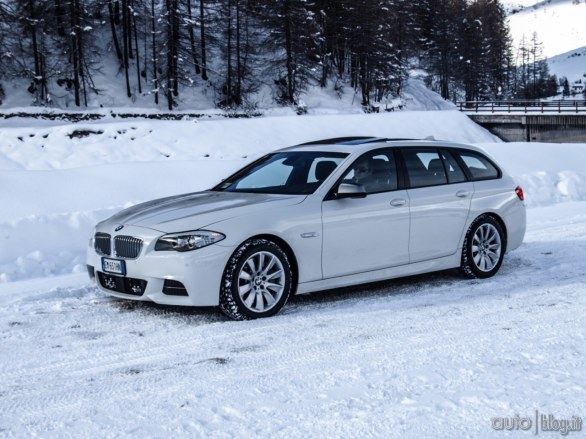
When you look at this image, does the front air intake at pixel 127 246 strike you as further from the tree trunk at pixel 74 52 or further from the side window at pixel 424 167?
the tree trunk at pixel 74 52

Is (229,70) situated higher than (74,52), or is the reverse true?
(74,52)

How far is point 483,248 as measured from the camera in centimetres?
823

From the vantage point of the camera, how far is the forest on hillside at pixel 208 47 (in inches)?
1794

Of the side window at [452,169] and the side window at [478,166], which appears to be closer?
the side window at [452,169]

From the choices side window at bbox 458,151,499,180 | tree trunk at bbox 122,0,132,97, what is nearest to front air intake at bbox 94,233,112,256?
side window at bbox 458,151,499,180

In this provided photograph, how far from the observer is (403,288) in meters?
7.73

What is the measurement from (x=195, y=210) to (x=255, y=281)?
789 millimetres

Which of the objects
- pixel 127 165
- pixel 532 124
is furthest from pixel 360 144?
pixel 532 124

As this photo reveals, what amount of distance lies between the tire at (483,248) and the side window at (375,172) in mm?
1220

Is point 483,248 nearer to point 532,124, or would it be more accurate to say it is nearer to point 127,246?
point 127,246

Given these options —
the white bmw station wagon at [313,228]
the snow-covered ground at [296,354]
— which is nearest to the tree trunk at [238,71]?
the snow-covered ground at [296,354]

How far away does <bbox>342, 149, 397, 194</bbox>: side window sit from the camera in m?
7.18

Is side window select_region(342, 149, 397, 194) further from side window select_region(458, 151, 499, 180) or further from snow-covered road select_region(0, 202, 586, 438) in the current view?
side window select_region(458, 151, 499, 180)

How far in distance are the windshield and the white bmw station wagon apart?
14 millimetres
